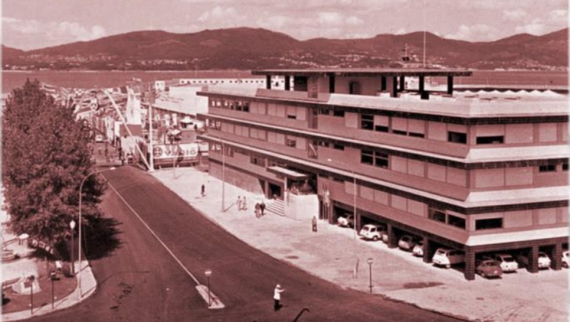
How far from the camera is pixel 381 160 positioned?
59.5 metres

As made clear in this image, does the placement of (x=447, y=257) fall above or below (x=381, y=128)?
below

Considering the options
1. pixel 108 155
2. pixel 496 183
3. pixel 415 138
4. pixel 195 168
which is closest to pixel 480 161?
pixel 496 183

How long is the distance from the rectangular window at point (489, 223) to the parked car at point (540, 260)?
12.9ft

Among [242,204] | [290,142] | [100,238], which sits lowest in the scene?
[100,238]

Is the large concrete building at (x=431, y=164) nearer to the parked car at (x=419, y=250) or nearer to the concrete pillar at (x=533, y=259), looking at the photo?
the concrete pillar at (x=533, y=259)

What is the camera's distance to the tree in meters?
49.1

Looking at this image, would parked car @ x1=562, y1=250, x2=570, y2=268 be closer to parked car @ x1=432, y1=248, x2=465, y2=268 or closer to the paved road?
parked car @ x1=432, y1=248, x2=465, y2=268

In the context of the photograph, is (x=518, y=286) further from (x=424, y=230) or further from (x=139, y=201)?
(x=139, y=201)

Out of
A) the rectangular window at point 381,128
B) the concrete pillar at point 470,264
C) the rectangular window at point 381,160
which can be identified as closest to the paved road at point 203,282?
the concrete pillar at point 470,264

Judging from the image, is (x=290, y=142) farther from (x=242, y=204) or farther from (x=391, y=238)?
(x=391, y=238)

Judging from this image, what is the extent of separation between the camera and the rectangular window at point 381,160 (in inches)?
2313

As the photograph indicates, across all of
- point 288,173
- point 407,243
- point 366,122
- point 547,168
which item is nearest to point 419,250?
point 407,243

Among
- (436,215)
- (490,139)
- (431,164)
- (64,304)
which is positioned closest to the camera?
(64,304)

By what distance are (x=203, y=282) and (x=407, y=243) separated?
17.8 metres
